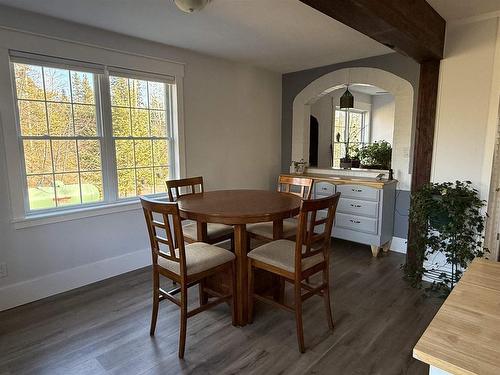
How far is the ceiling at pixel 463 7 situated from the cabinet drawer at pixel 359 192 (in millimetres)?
1822

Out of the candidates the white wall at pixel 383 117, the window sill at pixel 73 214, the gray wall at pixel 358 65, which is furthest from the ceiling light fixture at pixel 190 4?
the white wall at pixel 383 117

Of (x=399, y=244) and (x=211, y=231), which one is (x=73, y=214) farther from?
(x=399, y=244)

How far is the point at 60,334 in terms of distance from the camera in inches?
88.8

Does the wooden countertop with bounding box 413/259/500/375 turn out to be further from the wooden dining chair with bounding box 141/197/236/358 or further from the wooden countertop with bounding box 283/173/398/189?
the wooden countertop with bounding box 283/173/398/189

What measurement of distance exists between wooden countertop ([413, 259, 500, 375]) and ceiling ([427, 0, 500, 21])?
2.30 metres

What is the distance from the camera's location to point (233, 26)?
2.84 meters

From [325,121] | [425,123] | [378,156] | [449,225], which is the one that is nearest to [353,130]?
[325,121]

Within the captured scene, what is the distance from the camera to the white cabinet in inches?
145

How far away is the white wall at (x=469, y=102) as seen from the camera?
263cm

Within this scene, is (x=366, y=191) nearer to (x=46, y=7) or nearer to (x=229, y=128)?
(x=229, y=128)

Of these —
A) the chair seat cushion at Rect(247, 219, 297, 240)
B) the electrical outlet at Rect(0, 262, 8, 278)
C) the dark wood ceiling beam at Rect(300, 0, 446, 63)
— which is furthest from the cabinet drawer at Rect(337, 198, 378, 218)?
the electrical outlet at Rect(0, 262, 8, 278)

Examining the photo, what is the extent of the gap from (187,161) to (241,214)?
1.81 metres

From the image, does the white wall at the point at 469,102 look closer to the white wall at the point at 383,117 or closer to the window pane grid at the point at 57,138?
the window pane grid at the point at 57,138

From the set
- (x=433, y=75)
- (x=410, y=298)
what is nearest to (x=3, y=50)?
(x=433, y=75)
